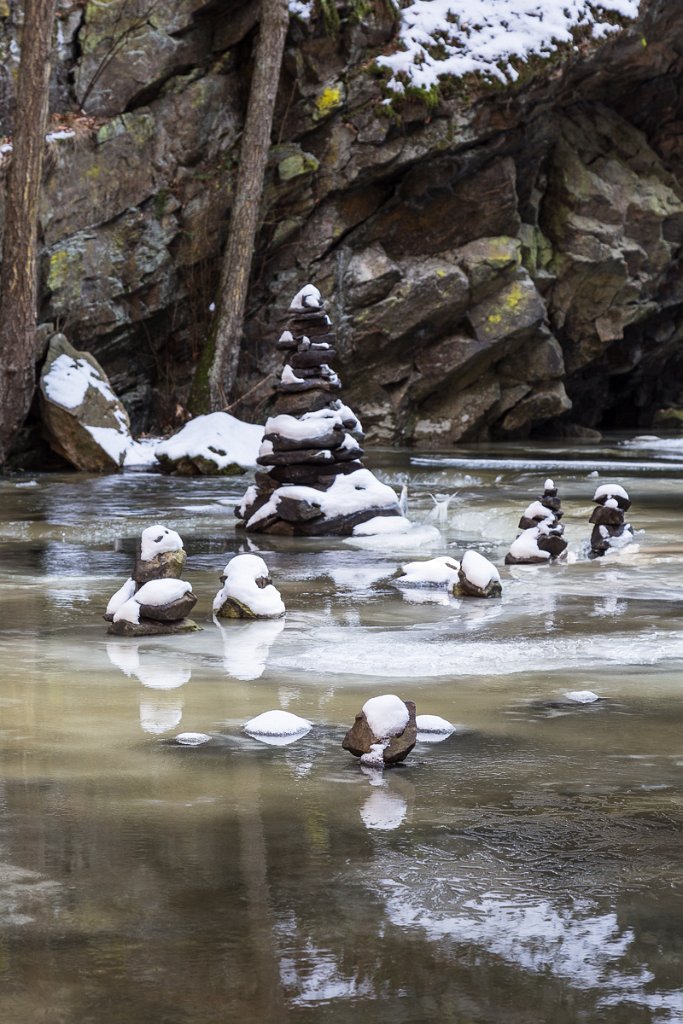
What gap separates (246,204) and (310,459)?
9637mm

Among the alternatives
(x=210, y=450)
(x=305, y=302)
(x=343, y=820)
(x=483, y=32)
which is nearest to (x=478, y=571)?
(x=343, y=820)

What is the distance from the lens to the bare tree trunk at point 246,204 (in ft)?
64.4

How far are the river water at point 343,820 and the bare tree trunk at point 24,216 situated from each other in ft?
33.2

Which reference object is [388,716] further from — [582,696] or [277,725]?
[582,696]

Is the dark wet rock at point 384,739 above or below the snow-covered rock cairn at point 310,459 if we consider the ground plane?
below

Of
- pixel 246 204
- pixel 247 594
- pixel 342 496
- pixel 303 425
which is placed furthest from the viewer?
pixel 246 204

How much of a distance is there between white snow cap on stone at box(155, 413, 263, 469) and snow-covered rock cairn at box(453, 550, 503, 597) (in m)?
9.64

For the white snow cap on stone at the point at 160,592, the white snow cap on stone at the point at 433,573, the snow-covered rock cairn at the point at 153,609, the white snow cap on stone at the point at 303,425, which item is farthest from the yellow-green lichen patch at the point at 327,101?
the white snow cap on stone at the point at 160,592

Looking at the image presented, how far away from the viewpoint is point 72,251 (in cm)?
1888

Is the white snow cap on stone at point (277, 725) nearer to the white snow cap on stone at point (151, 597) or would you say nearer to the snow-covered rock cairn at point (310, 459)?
the white snow cap on stone at point (151, 597)

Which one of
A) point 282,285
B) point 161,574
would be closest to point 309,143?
point 282,285

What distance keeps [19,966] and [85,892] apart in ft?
1.29

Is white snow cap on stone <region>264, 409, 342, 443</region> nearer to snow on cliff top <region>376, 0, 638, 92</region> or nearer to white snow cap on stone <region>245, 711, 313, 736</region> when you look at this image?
white snow cap on stone <region>245, 711, 313, 736</region>

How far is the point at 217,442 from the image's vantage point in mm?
17016
